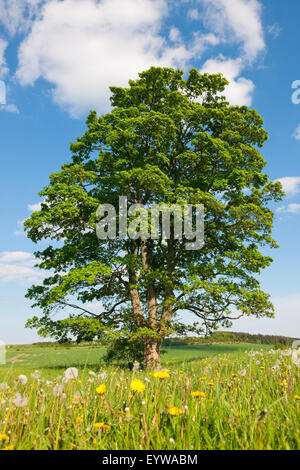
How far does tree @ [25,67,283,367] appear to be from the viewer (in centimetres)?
1647

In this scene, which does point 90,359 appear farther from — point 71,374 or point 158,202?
point 71,374

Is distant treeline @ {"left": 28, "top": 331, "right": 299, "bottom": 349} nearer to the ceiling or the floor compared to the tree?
nearer to the floor

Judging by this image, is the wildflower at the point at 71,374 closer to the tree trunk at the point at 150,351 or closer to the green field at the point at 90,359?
the green field at the point at 90,359

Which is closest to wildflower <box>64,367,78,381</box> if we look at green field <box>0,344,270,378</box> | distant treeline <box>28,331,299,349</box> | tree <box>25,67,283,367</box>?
green field <box>0,344,270,378</box>

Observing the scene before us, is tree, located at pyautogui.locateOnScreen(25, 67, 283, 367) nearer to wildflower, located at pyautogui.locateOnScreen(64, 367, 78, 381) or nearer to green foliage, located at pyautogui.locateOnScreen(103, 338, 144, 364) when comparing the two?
green foliage, located at pyautogui.locateOnScreen(103, 338, 144, 364)

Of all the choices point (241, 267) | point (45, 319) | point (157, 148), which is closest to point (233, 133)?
point (157, 148)

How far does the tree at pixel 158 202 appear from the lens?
16.5 meters

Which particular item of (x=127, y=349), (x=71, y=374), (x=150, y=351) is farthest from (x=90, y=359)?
(x=71, y=374)

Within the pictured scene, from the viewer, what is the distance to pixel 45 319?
17234 millimetres

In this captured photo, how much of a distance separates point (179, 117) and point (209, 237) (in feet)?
22.7

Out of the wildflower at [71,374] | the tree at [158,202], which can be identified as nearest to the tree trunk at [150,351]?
the tree at [158,202]

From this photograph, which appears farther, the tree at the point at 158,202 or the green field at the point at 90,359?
the tree at the point at 158,202

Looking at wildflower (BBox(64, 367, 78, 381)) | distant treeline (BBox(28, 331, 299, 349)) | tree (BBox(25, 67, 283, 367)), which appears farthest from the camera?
tree (BBox(25, 67, 283, 367))
